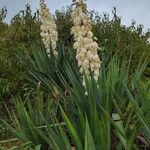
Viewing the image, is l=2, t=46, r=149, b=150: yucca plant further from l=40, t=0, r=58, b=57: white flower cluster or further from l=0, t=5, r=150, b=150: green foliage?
l=40, t=0, r=58, b=57: white flower cluster

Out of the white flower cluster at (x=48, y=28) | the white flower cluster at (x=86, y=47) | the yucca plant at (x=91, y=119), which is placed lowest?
the yucca plant at (x=91, y=119)

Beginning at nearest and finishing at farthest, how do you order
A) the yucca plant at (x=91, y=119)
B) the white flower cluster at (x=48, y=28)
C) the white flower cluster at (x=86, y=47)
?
the yucca plant at (x=91, y=119)
the white flower cluster at (x=86, y=47)
the white flower cluster at (x=48, y=28)

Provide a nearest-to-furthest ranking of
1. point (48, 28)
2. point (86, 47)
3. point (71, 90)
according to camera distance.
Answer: point (71, 90) → point (86, 47) → point (48, 28)

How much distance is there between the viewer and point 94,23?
14406 millimetres

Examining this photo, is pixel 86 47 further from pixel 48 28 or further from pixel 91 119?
pixel 48 28

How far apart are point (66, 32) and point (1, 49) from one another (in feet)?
5.54

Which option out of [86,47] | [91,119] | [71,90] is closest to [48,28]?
[86,47]

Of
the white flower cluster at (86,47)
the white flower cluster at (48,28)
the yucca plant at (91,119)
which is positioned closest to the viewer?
the yucca plant at (91,119)

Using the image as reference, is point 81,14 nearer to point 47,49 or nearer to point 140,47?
point 47,49

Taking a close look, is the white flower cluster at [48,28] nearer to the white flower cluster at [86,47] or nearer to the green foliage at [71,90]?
the green foliage at [71,90]

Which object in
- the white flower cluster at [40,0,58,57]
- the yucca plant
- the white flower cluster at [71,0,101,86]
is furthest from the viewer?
the white flower cluster at [40,0,58,57]

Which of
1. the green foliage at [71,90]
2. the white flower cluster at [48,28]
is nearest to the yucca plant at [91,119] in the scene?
the green foliage at [71,90]

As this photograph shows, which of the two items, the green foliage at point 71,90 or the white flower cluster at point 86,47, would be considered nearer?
the green foliage at point 71,90

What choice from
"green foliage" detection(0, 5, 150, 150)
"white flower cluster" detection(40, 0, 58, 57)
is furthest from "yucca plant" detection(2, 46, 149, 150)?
"white flower cluster" detection(40, 0, 58, 57)
